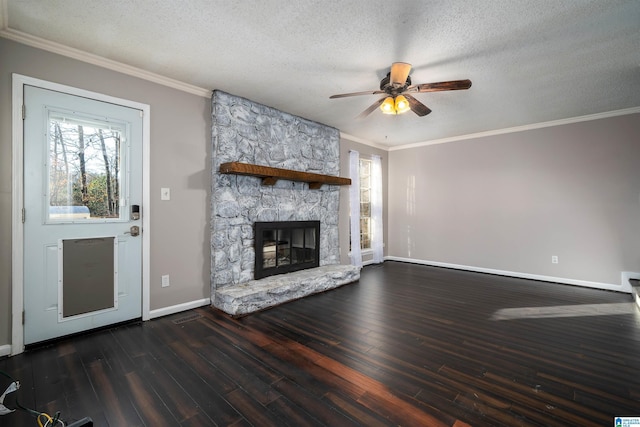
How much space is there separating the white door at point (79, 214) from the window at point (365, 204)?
13.4 ft

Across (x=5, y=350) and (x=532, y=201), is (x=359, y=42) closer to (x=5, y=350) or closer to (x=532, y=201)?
(x=5, y=350)

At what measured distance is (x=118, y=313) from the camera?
283 centimetres

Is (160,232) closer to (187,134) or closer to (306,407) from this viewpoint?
(187,134)

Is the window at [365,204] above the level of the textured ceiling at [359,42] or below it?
below

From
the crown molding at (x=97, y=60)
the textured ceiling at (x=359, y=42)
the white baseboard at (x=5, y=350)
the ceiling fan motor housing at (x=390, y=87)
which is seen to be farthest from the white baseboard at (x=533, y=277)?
the white baseboard at (x=5, y=350)

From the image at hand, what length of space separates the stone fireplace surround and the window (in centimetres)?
143

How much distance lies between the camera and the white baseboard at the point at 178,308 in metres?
3.05

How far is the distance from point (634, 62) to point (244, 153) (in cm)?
419

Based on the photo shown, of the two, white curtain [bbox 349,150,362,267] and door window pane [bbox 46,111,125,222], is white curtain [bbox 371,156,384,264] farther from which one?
door window pane [bbox 46,111,125,222]

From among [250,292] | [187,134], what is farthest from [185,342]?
[187,134]

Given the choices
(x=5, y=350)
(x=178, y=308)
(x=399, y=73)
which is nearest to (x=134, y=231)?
(x=178, y=308)

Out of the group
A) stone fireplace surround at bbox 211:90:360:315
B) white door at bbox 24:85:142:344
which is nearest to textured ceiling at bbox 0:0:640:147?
stone fireplace surround at bbox 211:90:360:315

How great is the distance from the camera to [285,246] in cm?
418

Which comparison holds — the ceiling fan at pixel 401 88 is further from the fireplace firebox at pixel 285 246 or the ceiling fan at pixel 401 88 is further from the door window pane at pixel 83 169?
the door window pane at pixel 83 169
